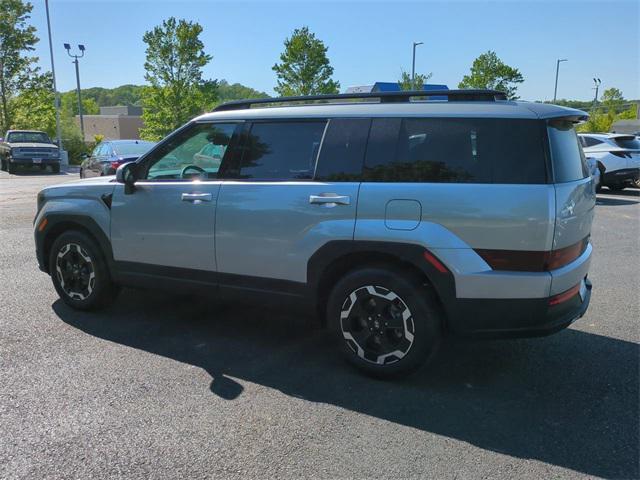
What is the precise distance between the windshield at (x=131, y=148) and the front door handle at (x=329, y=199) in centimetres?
1107

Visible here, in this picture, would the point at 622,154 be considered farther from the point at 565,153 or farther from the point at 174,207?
the point at 174,207

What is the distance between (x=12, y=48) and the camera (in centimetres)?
3222

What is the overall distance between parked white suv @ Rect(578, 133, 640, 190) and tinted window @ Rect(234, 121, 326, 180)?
14.1 m

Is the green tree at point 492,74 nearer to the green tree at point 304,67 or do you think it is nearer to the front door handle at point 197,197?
the green tree at point 304,67

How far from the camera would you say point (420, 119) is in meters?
3.69

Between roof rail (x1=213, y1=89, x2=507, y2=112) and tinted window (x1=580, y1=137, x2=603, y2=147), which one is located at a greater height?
roof rail (x1=213, y1=89, x2=507, y2=112)

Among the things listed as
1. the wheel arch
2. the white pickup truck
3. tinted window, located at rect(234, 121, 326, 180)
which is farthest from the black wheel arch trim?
the white pickup truck

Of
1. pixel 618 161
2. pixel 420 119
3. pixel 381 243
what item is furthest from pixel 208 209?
pixel 618 161

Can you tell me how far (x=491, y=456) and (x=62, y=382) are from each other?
2871 millimetres

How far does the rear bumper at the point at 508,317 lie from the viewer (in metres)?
3.38

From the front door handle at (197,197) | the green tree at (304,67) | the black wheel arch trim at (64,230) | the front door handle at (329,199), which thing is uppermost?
the green tree at (304,67)

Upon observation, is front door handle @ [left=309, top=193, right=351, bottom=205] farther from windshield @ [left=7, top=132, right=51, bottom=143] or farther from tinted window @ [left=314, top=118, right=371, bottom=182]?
windshield @ [left=7, top=132, right=51, bottom=143]

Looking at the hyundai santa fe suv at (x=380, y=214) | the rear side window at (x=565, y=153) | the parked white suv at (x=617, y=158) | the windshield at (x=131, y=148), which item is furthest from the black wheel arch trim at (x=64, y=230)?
the parked white suv at (x=617, y=158)

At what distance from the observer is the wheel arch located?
139 inches
